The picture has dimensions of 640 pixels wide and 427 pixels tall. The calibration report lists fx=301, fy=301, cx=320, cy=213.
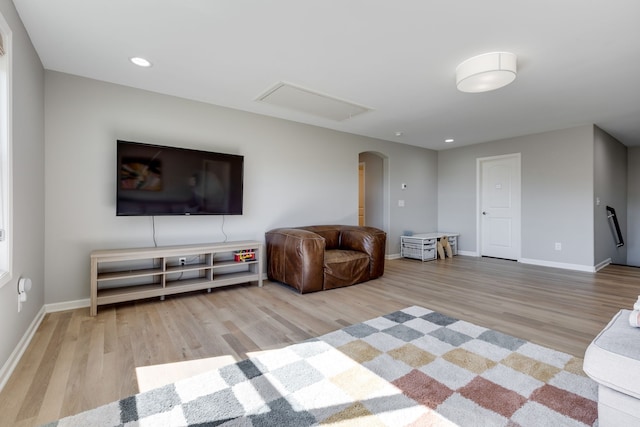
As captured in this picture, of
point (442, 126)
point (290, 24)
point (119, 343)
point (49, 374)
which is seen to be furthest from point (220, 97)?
point (442, 126)

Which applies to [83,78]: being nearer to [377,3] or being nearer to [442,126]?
[377,3]

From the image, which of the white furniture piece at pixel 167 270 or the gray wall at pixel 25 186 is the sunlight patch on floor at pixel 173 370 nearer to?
the gray wall at pixel 25 186

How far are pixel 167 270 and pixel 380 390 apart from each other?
8.38ft

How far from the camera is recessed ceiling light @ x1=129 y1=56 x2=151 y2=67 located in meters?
2.63

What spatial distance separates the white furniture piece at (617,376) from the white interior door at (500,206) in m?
4.88

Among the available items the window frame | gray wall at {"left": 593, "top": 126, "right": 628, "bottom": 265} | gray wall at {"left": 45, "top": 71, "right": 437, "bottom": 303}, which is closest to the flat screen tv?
gray wall at {"left": 45, "top": 71, "right": 437, "bottom": 303}

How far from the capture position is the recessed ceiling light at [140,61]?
2.63 metres

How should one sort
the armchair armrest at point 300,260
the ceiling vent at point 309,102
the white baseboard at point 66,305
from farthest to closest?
the armchair armrest at point 300,260 → the ceiling vent at point 309,102 → the white baseboard at point 66,305

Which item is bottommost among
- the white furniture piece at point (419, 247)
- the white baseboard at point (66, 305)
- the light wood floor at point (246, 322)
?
the light wood floor at point (246, 322)

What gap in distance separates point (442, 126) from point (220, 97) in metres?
3.34

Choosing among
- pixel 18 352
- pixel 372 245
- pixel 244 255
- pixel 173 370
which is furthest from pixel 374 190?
pixel 18 352

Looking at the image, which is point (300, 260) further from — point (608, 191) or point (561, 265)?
point (608, 191)

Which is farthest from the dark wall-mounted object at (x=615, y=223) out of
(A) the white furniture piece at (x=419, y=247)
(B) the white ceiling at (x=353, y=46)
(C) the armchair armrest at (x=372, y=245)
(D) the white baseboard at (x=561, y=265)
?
(C) the armchair armrest at (x=372, y=245)

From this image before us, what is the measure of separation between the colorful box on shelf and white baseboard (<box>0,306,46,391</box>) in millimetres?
1819
